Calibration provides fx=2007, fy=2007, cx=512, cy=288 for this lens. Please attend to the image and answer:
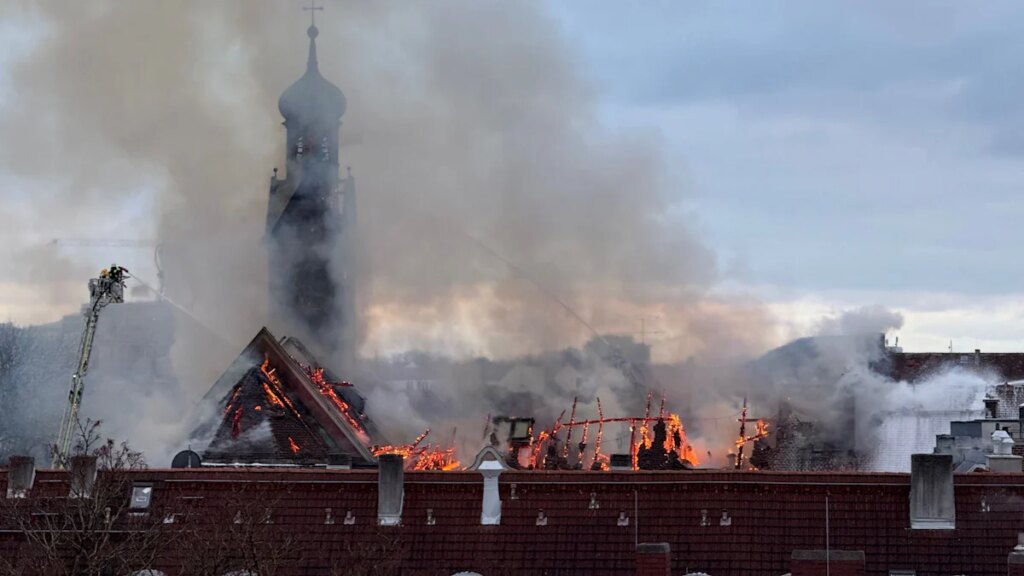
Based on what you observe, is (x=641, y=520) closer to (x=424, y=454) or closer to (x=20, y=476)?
(x=20, y=476)

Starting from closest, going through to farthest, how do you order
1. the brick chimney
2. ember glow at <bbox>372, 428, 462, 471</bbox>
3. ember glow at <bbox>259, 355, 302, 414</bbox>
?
1. the brick chimney
2. ember glow at <bbox>259, 355, 302, 414</bbox>
3. ember glow at <bbox>372, 428, 462, 471</bbox>

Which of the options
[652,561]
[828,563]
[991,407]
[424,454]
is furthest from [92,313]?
[828,563]

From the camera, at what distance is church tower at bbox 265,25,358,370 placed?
12275cm

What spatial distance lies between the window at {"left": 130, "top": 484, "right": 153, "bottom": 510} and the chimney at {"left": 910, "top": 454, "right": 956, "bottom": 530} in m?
22.8

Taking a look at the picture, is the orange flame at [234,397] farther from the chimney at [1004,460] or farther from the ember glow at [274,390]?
the chimney at [1004,460]

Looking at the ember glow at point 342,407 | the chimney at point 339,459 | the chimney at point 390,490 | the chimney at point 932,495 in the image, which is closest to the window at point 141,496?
the chimney at point 390,490

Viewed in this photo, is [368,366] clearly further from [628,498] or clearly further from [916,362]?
[628,498]

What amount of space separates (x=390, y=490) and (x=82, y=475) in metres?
8.96

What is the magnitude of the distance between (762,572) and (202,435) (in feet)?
133

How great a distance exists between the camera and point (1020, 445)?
9350 cm

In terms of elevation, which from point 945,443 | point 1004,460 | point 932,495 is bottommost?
point 932,495

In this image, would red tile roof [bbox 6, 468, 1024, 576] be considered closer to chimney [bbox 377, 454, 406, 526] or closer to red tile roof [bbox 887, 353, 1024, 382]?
chimney [bbox 377, 454, 406, 526]

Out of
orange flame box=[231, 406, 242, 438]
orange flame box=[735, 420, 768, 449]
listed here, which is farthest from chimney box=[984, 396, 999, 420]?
orange flame box=[231, 406, 242, 438]

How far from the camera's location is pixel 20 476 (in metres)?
62.9
